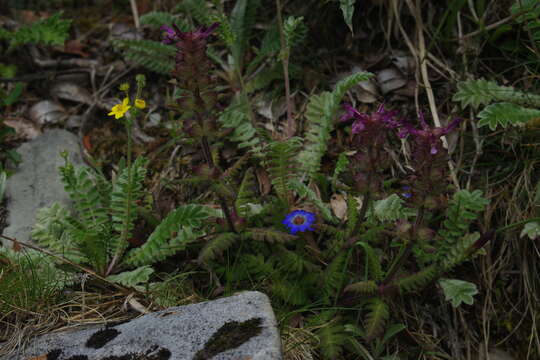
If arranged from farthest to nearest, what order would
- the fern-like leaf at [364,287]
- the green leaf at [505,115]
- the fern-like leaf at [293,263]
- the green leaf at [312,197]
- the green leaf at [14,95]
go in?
1. the green leaf at [14,95]
2. the green leaf at [312,197]
3. the green leaf at [505,115]
4. the fern-like leaf at [293,263]
5. the fern-like leaf at [364,287]

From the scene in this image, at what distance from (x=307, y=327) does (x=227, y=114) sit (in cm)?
133

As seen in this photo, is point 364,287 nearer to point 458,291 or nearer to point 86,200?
point 458,291

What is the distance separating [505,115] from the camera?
8.49 ft

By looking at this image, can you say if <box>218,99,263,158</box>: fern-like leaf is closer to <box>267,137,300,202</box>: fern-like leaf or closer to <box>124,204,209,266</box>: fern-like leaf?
<box>267,137,300,202</box>: fern-like leaf

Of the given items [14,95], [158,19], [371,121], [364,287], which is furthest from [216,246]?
[14,95]

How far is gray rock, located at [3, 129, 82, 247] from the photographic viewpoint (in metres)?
2.96

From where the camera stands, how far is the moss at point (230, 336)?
1.83 m

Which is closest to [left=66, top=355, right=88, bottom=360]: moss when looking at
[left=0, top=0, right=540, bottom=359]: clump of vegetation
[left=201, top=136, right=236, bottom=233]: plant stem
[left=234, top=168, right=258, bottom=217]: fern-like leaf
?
[left=0, top=0, right=540, bottom=359]: clump of vegetation

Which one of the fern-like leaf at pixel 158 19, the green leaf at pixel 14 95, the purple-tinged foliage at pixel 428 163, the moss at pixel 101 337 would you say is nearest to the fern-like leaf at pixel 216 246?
the moss at pixel 101 337

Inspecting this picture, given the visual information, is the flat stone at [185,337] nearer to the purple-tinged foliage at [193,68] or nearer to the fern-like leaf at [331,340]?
the fern-like leaf at [331,340]

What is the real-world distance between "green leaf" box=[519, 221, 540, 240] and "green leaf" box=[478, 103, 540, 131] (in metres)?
0.48

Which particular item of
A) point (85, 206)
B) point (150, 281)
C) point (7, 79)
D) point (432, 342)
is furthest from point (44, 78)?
point (432, 342)

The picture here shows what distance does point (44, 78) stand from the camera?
377cm

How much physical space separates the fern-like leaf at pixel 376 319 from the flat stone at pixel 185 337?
1.70ft
